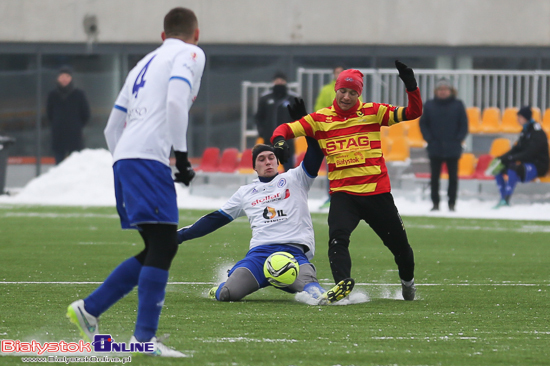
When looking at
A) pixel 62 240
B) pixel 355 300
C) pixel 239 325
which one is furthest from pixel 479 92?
pixel 239 325

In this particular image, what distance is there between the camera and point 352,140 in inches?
301

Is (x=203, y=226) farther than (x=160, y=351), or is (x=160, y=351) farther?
(x=203, y=226)

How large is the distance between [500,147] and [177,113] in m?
15.9

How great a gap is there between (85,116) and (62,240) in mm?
9270

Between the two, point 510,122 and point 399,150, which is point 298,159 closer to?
point 399,150

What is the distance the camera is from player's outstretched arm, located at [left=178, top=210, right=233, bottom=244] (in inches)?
285

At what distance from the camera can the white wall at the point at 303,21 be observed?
2572 cm

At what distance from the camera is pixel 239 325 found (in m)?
6.20

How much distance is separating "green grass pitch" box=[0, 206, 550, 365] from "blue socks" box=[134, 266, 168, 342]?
19 cm

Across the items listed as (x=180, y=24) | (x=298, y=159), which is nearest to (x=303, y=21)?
(x=298, y=159)

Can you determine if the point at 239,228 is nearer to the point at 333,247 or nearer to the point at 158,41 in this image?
the point at 333,247

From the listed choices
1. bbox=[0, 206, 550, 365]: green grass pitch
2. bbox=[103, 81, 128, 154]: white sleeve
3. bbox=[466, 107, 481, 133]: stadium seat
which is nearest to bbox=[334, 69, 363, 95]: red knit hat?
bbox=[0, 206, 550, 365]: green grass pitch

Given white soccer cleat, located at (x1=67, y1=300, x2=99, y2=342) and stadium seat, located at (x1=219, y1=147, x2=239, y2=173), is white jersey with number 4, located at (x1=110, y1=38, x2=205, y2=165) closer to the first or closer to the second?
white soccer cleat, located at (x1=67, y1=300, x2=99, y2=342)

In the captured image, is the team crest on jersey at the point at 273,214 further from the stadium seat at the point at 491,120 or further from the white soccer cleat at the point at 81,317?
the stadium seat at the point at 491,120
